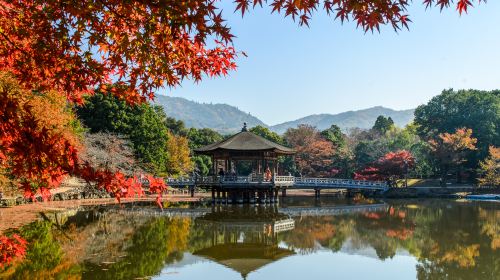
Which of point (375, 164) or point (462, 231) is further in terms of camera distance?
point (375, 164)

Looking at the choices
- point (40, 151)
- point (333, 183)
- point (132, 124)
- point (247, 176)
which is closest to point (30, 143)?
point (40, 151)

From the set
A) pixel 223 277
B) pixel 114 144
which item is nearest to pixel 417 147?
pixel 114 144

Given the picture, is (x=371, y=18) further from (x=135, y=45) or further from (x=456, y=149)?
(x=456, y=149)

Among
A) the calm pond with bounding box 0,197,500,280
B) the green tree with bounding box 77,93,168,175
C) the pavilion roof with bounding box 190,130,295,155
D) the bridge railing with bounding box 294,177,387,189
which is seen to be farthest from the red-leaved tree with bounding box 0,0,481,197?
the green tree with bounding box 77,93,168,175

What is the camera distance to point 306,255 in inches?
484

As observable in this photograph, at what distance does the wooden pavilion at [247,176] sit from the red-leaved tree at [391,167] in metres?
10.9

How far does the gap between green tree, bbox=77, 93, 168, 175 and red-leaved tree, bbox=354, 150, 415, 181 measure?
17038 millimetres

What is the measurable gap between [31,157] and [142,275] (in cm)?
655

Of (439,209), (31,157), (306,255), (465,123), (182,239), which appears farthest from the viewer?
(465,123)

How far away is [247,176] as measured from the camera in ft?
87.0

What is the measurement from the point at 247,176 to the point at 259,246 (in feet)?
43.2

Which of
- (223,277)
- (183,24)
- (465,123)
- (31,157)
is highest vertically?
(465,123)

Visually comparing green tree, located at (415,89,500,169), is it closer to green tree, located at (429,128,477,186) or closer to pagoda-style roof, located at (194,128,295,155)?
green tree, located at (429,128,477,186)

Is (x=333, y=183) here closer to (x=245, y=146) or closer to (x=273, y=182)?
(x=273, y=182)
